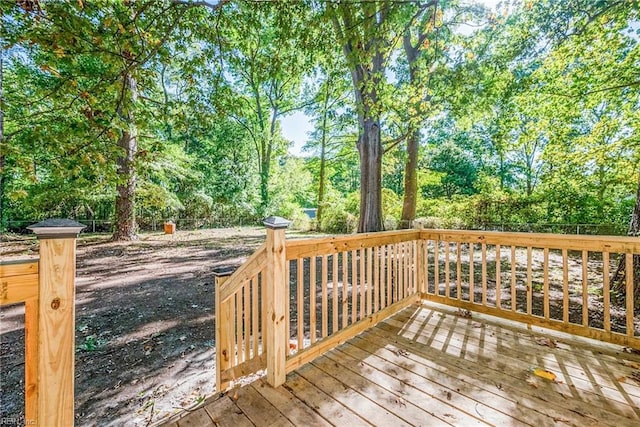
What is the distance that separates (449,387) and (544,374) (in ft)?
2.58

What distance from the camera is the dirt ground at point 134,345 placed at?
2199 mm

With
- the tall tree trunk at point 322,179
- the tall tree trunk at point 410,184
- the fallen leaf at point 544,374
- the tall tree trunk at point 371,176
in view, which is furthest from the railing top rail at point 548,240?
the tall tree trunk at point 322,179

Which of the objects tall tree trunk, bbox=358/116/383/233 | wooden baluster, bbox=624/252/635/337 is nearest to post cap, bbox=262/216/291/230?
wooden baluster, bbox=624/252/635/337

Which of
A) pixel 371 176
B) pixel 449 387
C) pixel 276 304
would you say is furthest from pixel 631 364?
pixel 371 176

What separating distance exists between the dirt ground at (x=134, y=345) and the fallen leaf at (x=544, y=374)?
105 inches

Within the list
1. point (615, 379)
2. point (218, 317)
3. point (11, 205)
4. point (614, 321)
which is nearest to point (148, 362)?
point (218, 317)

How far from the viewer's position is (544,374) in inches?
80.8

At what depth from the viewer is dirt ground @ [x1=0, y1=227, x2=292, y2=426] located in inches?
86.6

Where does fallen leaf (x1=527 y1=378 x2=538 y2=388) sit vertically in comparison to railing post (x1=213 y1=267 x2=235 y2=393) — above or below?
below

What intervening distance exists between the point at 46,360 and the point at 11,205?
1538 cm

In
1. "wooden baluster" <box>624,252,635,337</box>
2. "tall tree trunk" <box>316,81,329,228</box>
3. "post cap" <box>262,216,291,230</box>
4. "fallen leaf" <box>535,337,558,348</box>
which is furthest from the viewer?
"tall tree trunk" <box>316,81,329,228</box>

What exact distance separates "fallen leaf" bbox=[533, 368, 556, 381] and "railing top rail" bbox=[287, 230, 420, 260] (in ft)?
5.10

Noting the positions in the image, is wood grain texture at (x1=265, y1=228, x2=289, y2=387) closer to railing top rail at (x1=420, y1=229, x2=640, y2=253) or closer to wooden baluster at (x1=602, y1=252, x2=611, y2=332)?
railing top rail at (x1=420, y1=229, x2=640, y2=253)

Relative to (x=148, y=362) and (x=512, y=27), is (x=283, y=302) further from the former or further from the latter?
(x=512, y=27)
